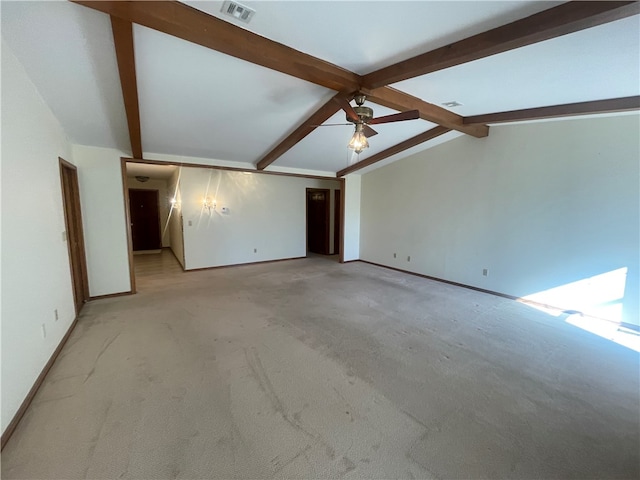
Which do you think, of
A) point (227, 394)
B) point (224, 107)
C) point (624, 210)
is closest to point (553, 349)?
point (624, 210)

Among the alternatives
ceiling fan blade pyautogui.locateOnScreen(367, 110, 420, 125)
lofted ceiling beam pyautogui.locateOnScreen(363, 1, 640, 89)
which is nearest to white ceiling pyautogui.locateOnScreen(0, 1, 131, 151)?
ceiling fan blade pyautogui.locateOnScreen(367, 110, 420, 125)

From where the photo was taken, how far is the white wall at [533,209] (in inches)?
130

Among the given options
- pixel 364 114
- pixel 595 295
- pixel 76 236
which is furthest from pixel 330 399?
pixel 76 236

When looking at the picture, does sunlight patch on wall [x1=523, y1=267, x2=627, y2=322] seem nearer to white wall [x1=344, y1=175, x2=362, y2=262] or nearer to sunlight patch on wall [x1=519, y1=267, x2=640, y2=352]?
sunlight patch on wall [x1=519, y1=267, x2=640, y2=352]

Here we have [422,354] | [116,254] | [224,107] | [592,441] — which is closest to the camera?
[592,441]

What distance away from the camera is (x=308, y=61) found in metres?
2.40

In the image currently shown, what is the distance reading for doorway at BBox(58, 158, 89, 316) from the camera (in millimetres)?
3555

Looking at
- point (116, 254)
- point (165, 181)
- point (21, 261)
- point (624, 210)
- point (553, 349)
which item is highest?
point (165, 181)

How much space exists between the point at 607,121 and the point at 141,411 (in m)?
5.56

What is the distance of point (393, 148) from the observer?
5.22 metres

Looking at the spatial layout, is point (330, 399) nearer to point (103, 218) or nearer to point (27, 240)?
point (27, 240)

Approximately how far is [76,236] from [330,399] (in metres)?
4.12

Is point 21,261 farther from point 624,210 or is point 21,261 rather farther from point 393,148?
point 624,210

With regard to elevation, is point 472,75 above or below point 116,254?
above
